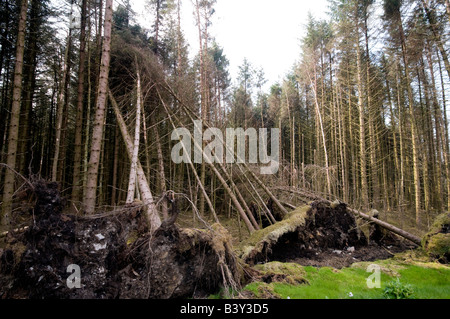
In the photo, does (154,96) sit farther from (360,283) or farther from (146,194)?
(360,283)

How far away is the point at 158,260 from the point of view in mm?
3121

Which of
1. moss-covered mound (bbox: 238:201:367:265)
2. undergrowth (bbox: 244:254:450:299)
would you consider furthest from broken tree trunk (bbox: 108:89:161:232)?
moss-covered mound (bbox: 238:201:367:265)

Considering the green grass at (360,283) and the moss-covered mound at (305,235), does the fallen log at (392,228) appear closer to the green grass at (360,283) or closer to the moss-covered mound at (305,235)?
the moss-covered mound at (305,235)

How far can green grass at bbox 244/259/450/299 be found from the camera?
139 inches

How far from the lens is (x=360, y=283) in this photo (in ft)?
13.5

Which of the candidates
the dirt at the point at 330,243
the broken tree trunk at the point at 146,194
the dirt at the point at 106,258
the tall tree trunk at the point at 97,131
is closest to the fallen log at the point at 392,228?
the dirt at the point at 330,243

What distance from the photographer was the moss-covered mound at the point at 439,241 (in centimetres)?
555

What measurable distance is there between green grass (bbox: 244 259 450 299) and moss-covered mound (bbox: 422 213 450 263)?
80 centimetres

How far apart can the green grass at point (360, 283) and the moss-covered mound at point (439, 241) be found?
80 cm

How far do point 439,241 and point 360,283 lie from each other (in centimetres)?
349

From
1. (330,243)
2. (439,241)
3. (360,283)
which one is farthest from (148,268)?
(439,241)

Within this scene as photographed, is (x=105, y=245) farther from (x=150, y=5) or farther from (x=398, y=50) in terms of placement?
(x=398, y=50)
